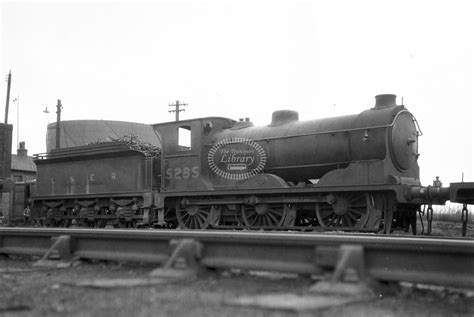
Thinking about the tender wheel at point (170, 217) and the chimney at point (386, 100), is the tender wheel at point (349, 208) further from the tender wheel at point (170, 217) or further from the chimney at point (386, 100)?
the tender wheel at point (170, 217)

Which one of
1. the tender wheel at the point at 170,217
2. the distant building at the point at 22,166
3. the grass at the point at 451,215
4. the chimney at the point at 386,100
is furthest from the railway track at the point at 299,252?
the distant building at the point at 22,166

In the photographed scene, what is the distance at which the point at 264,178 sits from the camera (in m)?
12.4

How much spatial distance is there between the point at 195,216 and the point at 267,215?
2169 millimetres

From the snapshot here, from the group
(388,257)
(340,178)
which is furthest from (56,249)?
(340,178)

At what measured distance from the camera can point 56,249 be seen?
6.54 metres

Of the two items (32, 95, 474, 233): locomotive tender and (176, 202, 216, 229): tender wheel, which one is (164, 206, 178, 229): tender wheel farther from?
Result: (176, 202, 216, 229): tender wheel

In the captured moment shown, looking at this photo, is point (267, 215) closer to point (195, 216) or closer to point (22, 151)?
point (195, 216)

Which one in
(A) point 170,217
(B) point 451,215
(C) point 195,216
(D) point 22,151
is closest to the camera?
(C) point 195,216

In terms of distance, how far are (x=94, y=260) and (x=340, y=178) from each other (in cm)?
640

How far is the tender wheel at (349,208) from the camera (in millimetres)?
11125

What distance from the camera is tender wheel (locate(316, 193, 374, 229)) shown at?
11125 mm

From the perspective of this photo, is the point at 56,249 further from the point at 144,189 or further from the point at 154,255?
the point at 144,189

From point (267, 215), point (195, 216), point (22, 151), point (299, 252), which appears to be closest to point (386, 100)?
point (267, 215)

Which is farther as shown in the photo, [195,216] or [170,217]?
[170,217]
